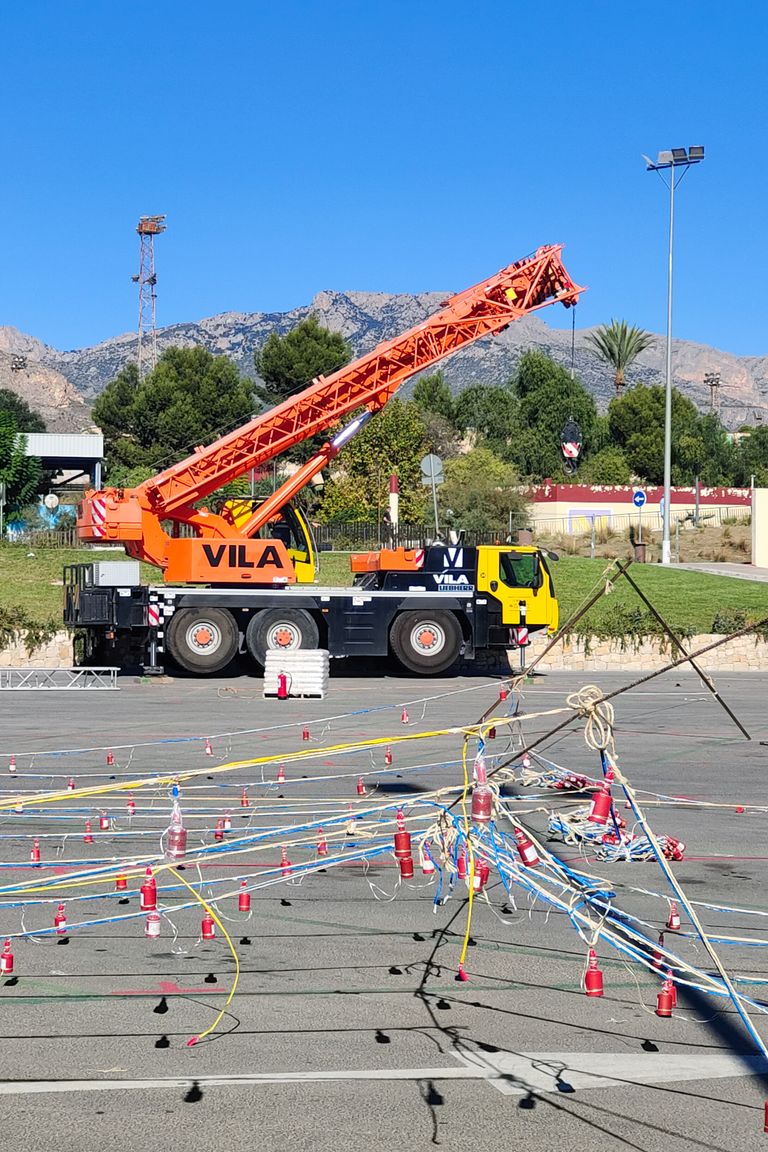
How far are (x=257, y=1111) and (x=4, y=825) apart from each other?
6.92 metres

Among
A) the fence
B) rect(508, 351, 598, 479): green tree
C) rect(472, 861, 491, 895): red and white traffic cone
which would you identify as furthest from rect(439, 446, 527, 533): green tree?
rect(472, 861, 491, 895): red and white traffic cone

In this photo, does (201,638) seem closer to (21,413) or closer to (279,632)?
(279,632)

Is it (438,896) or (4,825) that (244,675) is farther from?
(438,896)

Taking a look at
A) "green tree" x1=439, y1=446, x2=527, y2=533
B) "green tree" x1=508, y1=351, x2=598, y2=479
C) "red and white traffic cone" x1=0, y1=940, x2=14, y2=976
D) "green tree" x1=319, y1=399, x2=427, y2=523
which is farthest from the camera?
"green tree" x1=508, y1=351, x2=598, y2=479

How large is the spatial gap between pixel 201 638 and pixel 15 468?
2795 cm

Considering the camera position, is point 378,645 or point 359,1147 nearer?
point 359,1147

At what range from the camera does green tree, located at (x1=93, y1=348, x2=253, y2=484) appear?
77188 millimetres

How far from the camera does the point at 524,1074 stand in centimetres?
620

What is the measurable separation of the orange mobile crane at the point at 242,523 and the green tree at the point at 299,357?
4923 cm

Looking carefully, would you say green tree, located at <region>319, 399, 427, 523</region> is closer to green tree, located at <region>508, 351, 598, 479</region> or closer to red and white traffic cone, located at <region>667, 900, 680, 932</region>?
green tree, located at <region>508, 351, 598, 479</region>

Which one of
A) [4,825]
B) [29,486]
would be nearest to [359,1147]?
[4,825]

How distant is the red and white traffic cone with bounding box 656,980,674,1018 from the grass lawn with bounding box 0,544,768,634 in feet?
82.2

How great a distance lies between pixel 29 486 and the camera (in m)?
54.8

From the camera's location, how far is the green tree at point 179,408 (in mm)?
77188
